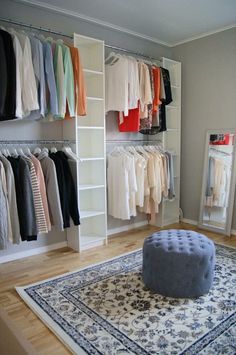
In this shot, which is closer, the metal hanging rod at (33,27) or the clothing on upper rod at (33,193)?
the clothing on upper rod at (33,193)

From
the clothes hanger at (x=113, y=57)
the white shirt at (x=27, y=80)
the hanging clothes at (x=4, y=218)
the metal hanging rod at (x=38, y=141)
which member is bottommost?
the hanging clothes at (x=4, y=218)

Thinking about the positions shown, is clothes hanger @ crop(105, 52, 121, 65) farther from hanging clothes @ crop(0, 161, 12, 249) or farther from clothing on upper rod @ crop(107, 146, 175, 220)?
hanging clothes @ crop(0, 161, 12, 249)

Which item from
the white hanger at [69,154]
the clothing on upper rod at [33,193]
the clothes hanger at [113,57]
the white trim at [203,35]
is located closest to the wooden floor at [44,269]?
the clothing on upper rod at [33,193]

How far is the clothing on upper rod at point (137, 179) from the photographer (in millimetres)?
3496

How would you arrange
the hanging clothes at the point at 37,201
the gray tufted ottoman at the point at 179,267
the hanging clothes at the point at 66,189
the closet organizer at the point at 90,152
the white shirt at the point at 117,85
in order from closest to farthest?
the gray tufted ottoman at the point at 179,267
the hanging clothes at the point at 37,201
the hanging clothes at the point at 66,189
the closet organizer at the point at 90,152
the white shirt at the point at 117,85

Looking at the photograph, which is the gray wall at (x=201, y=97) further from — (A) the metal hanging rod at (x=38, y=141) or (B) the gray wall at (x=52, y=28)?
(A) the metal hanging rod at (x=38, y=141)

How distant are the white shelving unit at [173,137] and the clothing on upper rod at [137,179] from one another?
1.00 ft

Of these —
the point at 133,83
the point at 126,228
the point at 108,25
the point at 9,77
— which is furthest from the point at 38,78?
the point at 126,228

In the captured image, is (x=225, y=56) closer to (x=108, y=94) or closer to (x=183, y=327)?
(x=108, y=94)

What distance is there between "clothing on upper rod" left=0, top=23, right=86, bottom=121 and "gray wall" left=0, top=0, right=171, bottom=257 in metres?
0.26

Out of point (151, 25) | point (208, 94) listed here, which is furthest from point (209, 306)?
point (151, 25)

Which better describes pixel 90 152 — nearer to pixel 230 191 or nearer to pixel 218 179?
pixel 218 179

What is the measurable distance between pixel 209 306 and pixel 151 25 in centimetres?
322

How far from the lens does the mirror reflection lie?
3803 mm
